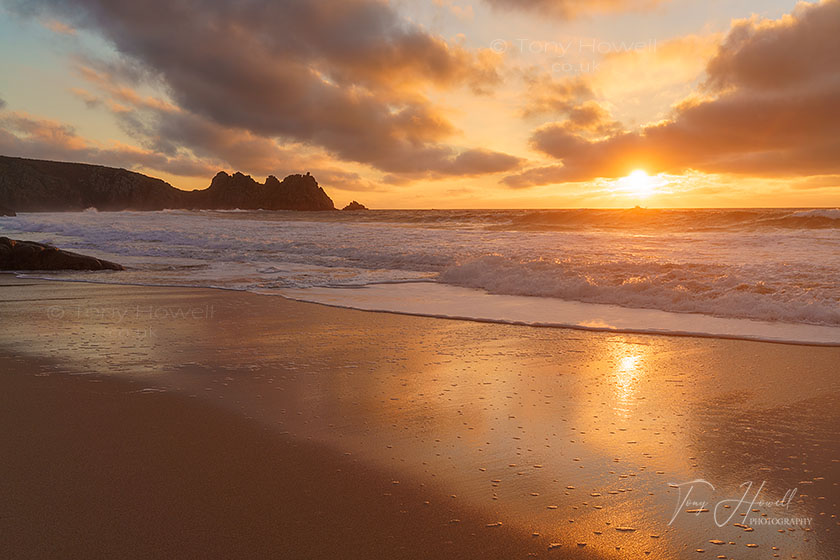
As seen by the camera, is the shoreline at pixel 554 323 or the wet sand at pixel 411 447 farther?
the shoreline at pixel 554 323

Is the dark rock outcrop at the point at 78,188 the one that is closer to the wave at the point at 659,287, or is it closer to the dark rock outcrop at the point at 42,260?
the dark rock outcrop at the point at 42,260

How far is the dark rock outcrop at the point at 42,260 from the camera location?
12039 mm

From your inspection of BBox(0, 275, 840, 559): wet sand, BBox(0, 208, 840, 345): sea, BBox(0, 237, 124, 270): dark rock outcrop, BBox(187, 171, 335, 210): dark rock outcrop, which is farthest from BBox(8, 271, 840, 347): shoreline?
BBox(187, 171, 335, 210): dark rock outcrop

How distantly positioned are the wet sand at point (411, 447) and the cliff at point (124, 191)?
105m

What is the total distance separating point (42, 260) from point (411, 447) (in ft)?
41.4

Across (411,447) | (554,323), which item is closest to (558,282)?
(554,323)

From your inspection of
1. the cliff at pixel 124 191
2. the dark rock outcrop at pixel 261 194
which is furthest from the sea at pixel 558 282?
the cliff at pixel 124 191

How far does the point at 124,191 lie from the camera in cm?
11888

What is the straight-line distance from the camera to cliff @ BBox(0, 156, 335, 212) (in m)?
107

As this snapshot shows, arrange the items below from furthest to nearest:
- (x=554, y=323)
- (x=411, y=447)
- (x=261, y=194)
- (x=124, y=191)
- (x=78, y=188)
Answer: (x=78, y=188)
(x=124, y=191)
(x=261, y=194)
(x=554, y=323)
(x=411, y=447)

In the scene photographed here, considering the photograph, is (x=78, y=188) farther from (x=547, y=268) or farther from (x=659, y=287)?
(x=659, y=287)

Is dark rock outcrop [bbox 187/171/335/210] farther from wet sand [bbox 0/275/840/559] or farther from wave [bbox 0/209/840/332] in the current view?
wet sand [bbox 0/275/840/559]

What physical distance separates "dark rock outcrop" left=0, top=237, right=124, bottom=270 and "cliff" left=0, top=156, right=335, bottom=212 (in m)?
95.1

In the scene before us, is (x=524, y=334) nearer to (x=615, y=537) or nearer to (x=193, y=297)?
(x=615, y=537)
